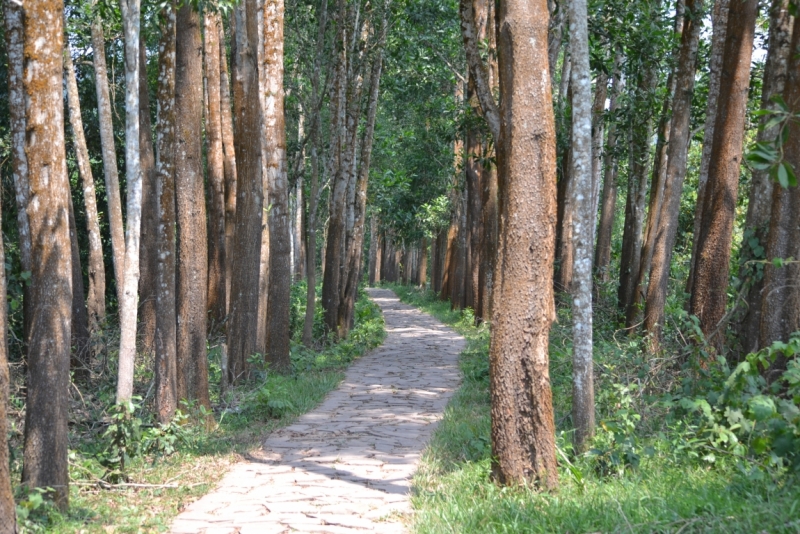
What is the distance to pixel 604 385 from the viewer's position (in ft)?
30.1

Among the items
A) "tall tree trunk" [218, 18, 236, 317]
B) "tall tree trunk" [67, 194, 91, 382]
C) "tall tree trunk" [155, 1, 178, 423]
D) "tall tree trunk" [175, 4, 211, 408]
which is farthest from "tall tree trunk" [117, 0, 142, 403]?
"tall tree trunk" [218, 18, 236, 317]

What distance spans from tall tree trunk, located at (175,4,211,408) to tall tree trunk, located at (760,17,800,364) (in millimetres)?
6347

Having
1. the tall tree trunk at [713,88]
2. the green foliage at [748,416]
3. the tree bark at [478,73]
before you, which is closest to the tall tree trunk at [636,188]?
the tall tree trunk at [713,88]

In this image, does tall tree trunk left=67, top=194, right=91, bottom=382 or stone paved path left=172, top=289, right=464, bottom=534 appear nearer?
stone paved path left=172, top=289, right=464, bottom=534

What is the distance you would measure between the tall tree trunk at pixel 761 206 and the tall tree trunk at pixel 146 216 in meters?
9.43

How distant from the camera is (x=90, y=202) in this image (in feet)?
48.8

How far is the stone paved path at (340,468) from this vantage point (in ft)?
20.5

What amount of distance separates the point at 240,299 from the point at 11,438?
469 cm

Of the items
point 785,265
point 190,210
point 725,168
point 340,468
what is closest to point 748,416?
point 785,265

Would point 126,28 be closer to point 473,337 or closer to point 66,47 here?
point 66,47

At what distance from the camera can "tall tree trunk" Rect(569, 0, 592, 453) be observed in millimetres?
6988

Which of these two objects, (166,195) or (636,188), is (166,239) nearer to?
(166,195)

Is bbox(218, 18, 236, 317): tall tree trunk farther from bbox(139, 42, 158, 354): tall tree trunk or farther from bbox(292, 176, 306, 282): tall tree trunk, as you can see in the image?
bbox(292, 176, 306, 282): tall tree trunk

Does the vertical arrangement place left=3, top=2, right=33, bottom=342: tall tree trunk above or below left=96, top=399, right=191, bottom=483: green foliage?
above
